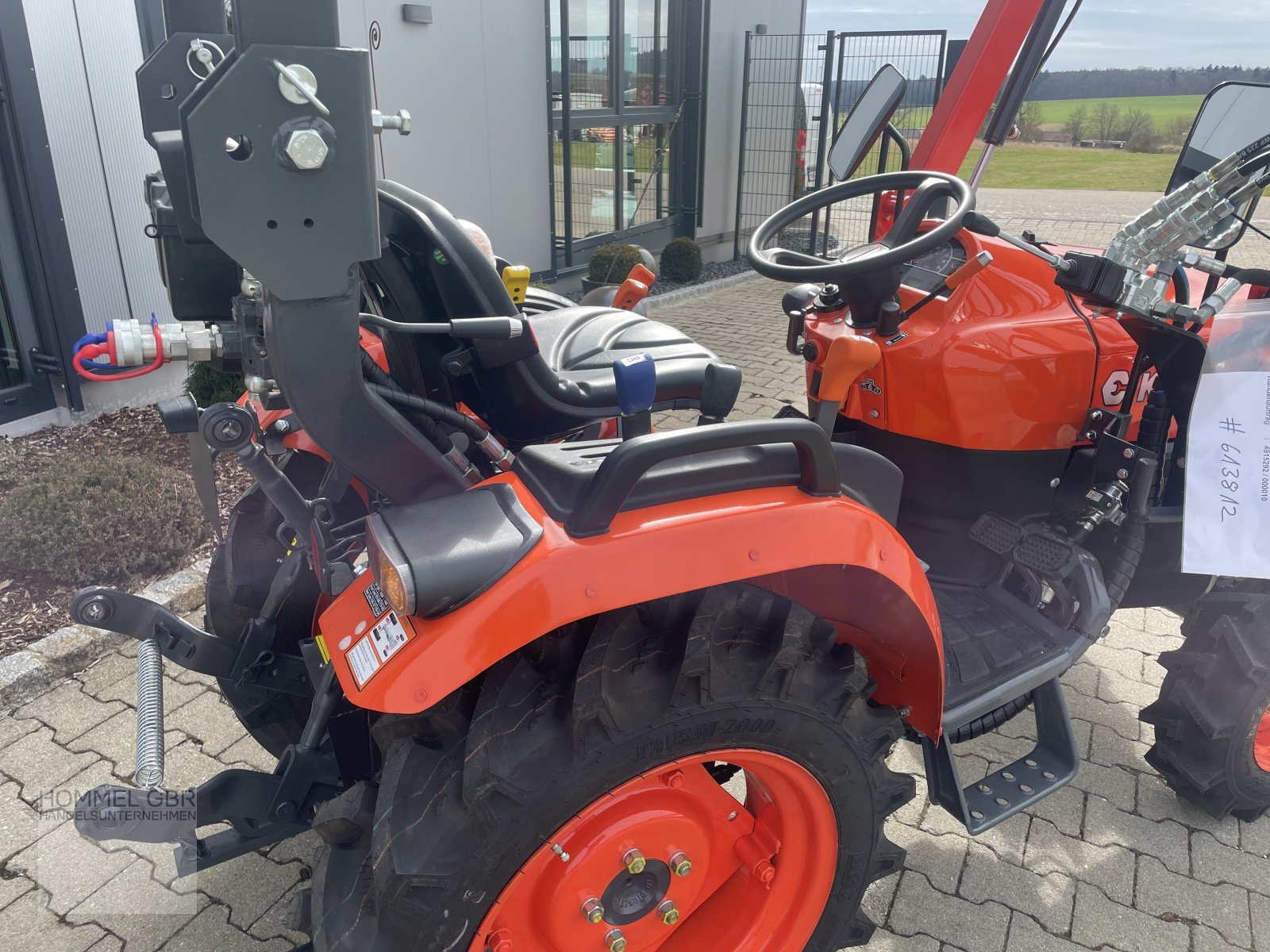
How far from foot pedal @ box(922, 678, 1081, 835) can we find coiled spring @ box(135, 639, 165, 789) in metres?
1.41

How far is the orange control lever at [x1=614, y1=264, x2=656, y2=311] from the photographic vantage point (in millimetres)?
2854

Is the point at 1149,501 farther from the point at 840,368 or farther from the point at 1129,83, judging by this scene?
the point at 1129,83

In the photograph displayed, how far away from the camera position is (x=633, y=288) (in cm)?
297

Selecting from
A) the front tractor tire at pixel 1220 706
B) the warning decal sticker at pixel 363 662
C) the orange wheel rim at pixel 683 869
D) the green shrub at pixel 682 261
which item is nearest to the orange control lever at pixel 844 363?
the orange wheel rim at pixel 683 869

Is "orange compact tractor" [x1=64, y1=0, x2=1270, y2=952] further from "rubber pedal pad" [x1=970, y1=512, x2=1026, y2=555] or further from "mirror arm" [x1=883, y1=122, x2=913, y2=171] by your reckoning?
"mirror arm" [x1=883, y1=122, x2=913, y2=171]

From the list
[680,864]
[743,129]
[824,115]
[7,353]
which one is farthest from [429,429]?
[743,129]

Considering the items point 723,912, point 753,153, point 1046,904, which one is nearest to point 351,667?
point 723,912

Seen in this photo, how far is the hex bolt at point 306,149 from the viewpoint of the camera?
102cm

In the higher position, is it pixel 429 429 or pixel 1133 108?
pixel 1133 108

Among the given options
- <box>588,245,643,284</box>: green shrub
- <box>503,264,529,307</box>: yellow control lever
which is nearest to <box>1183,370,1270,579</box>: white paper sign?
<box>503,264,529,307</box>: yellow control lever

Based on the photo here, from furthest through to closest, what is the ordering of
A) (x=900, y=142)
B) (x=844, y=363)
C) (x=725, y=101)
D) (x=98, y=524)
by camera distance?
(x=725, y=101), (x=98, y=524), (x=900, y=142), (x=844, y=363)

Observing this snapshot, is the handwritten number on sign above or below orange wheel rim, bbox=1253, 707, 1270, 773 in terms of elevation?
above

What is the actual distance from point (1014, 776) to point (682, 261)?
711 cm

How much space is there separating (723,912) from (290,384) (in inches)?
48.2
